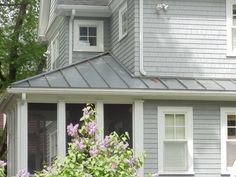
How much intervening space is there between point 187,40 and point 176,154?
316 cm

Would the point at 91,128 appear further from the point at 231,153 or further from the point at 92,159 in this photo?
the point at 231,153

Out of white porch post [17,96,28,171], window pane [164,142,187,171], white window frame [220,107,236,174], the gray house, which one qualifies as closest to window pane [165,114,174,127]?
the gray house

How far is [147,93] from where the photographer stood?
58.1 feet

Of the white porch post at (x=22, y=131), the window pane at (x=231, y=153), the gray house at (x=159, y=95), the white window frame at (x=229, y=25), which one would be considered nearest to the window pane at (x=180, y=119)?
the gray house at (x=159, y=95)

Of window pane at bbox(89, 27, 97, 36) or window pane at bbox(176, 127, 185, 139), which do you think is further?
window pane at bbox(89, 27, 97, 36)

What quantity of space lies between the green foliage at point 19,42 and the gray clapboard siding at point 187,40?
12250 mm

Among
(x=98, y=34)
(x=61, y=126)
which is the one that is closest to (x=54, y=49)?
(x=98, y=34)

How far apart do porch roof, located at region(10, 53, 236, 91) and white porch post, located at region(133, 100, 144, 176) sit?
562mm

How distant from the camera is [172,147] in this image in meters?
18.3

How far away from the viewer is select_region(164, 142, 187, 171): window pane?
18297mm

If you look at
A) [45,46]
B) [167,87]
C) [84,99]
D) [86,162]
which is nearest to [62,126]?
[84,99]

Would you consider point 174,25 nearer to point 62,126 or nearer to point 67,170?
point 62,126

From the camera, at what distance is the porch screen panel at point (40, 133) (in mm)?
17938

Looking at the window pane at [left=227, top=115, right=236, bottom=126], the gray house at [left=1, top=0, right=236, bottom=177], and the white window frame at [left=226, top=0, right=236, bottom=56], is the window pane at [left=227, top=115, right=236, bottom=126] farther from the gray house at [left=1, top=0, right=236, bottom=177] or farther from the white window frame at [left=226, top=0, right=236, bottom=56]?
the white window frame at [left=226, top=0, right=236, bottom=56]
